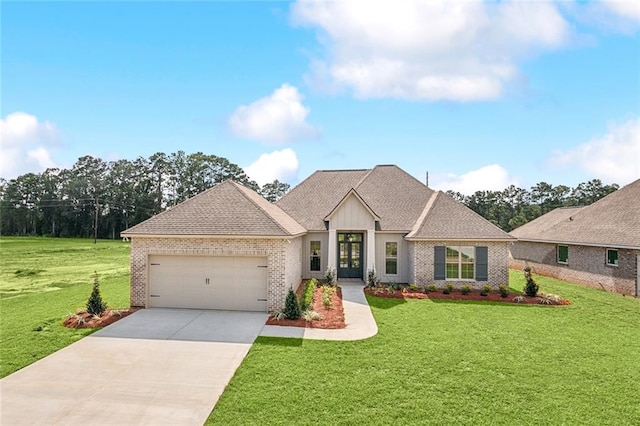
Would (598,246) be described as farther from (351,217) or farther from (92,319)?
(92,319)

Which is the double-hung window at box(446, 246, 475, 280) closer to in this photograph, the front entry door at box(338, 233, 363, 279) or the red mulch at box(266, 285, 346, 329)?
the front entry door at box(338, 233, 363, 279)

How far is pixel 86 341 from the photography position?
9.59m

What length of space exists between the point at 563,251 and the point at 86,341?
1024 inches

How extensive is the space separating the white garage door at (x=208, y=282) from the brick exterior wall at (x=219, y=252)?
0.26 meters

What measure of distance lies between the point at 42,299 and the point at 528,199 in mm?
80979

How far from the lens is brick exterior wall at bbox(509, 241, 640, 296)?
17.0 metres

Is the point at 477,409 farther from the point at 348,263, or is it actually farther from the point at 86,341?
the point at 348,263

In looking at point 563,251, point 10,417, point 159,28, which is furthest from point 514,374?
point 563,251

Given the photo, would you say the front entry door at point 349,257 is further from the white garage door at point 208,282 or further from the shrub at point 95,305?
the shrub at point 95,305

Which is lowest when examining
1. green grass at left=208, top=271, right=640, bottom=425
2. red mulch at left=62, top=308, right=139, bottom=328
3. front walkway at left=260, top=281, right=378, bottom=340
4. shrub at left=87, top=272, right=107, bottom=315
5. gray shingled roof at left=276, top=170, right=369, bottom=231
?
green grass at left=208, top=271, right=640, bottom=425

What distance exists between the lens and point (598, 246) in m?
18.8

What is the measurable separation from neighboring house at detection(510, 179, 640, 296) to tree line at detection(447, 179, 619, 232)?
4644 cm

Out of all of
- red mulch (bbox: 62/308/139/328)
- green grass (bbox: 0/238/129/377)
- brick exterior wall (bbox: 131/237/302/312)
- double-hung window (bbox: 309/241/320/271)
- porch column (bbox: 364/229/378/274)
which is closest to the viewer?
green grass (bbox: 0/238/129/377)

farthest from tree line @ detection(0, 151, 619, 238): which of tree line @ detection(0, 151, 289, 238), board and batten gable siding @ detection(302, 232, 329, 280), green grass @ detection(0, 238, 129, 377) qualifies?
board and batten gable siding @ detection(302, 232, 329, 280)
